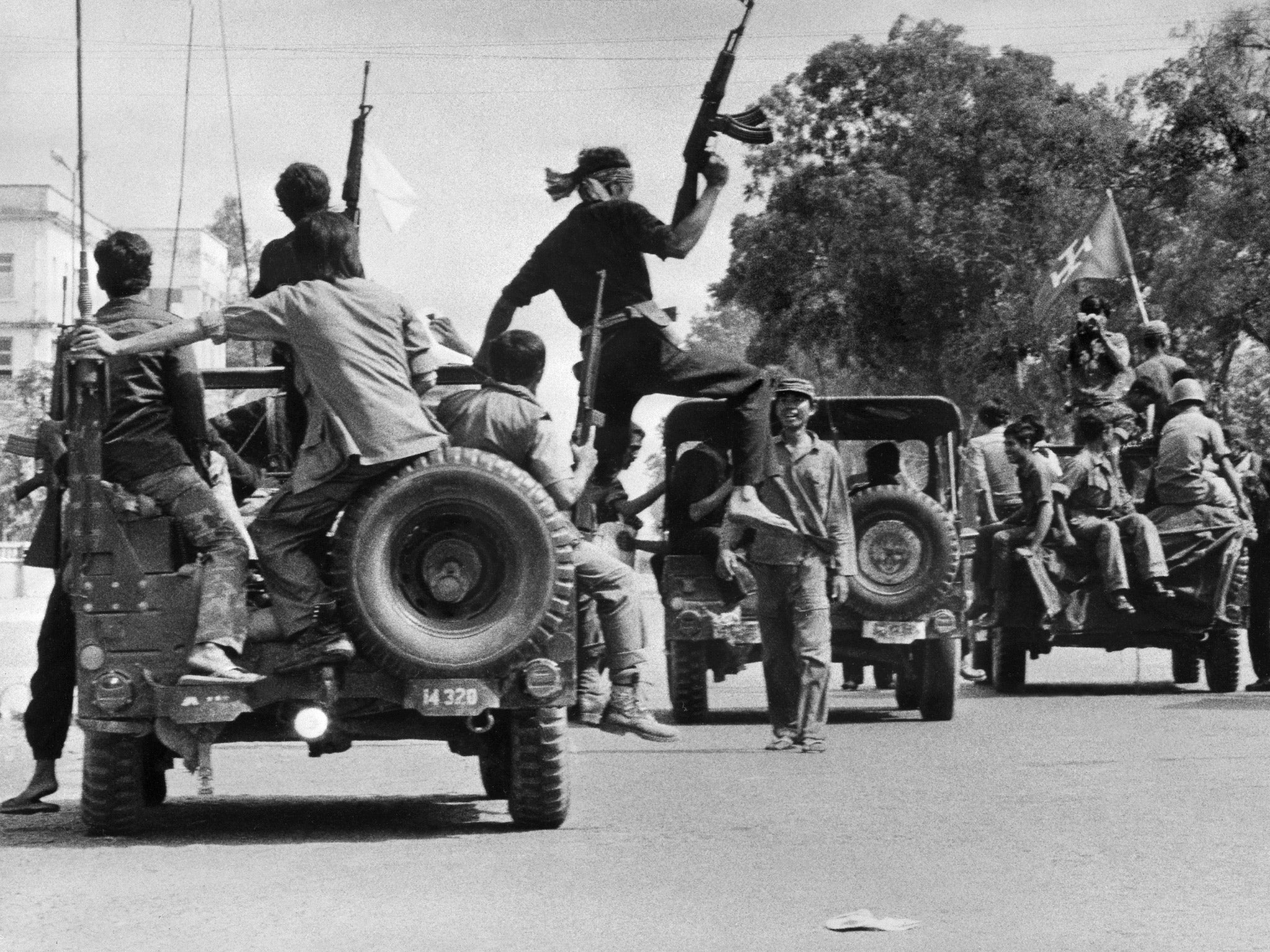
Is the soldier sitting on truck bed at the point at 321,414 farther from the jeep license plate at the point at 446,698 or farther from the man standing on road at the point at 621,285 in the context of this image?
the man standing on road at the point at 621,285

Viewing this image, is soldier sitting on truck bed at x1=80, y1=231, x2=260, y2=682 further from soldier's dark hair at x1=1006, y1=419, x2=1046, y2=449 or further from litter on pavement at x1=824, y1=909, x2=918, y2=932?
soldier's dark hair at x1=1006, y1=419, x2=1046, y2=449

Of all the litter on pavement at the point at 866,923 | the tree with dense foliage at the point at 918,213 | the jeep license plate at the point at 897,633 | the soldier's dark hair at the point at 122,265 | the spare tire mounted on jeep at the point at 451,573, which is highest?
the tree with dense foliage at the point at 918,213

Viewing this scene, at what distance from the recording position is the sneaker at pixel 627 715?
9.82 m

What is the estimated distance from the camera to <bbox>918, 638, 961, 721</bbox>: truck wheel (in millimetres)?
14891

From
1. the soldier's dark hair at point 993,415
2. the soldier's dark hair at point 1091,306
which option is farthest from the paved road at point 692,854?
the soldier's dark hair at point 1091,306

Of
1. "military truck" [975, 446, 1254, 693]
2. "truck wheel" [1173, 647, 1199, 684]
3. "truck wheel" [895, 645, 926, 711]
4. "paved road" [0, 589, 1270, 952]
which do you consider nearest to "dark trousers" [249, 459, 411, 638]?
"paved road" [0, 589, 1270, 952]

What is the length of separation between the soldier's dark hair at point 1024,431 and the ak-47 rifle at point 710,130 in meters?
5.53

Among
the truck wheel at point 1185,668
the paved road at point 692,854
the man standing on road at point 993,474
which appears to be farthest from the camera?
the truck wheel at point 1185,668

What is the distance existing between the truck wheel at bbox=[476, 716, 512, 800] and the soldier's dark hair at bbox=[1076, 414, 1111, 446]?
7685 millimetres

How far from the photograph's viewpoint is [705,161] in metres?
12.0

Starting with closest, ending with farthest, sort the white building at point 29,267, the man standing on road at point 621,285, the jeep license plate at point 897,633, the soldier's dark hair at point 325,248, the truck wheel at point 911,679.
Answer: the soldier's dark hair at point 325,248
the man standing on road at point 621,285
the jeep license plate at point 897,633
the truck wheel at point 911,679
the white building at point 29,267

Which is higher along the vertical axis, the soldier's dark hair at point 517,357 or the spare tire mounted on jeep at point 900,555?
the soldier's dark hair at point 517,357

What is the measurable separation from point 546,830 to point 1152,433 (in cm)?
1029

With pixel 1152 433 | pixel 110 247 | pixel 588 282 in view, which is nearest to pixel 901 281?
pixel 1152 433
